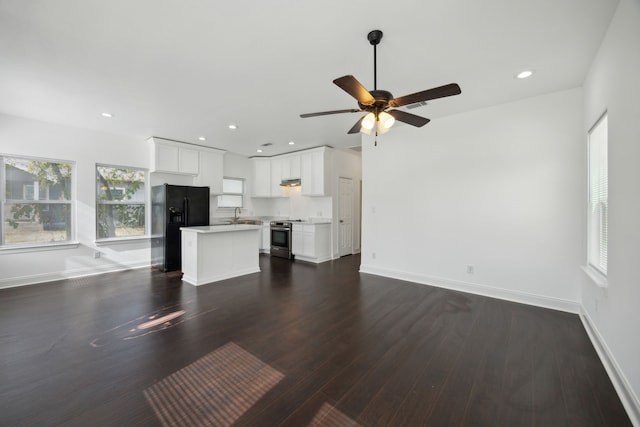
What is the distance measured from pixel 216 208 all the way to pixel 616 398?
693cm

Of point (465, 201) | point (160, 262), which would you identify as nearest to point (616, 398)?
point (465, 201)

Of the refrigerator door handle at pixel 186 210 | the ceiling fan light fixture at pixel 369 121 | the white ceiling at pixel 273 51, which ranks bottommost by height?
the refrigerator door handle at pixel 186 210

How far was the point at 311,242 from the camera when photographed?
6.04m

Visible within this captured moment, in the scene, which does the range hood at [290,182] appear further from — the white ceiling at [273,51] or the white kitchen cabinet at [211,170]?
the white ceiling at [273,51]

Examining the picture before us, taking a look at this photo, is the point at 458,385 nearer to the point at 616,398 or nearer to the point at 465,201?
the point at 616,398

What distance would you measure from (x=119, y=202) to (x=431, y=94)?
19.3 feet

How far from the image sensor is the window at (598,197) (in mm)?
2477

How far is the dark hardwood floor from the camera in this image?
1627mm

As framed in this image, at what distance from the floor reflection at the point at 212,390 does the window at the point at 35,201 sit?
4.43 m

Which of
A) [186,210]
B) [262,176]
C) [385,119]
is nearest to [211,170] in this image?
[186,210]

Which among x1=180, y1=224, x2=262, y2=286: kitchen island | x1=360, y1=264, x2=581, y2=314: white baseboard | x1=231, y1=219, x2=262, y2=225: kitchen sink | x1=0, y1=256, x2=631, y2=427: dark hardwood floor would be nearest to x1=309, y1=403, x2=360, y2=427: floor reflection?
x1=0, y1=256, x2=631, y2=427: dark hardwood floor

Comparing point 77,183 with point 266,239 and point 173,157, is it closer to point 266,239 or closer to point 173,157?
point 173,157

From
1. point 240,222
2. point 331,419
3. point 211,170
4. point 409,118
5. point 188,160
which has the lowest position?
point 331,419

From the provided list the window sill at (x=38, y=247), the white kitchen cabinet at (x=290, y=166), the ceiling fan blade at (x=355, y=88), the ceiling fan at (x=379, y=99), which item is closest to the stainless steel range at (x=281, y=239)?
the white kitchen cabinet at (x=290, y=166)
